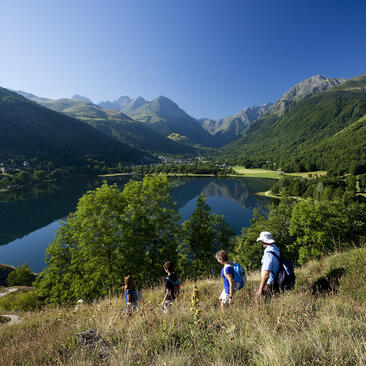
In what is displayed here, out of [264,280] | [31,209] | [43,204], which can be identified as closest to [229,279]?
[264,280]

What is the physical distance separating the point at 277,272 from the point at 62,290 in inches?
755

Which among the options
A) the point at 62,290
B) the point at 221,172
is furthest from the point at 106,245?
the point at 221,172

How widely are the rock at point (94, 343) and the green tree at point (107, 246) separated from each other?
543 inches

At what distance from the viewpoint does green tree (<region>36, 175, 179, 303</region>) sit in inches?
674

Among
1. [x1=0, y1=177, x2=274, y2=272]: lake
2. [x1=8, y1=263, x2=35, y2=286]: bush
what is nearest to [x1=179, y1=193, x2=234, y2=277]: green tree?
[x1=0, y1=177, x2=274, y2=272]: lake

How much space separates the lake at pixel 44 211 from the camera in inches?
2012

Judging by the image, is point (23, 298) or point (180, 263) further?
point (180, 263)

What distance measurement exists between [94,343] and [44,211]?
10238 centimetres

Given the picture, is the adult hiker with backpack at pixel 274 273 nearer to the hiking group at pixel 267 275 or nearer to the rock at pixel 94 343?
the hiking group at pixel 267 275

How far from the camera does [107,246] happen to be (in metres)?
17.8

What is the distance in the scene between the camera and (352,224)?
33438mm

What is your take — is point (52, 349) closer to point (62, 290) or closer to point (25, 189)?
point (62, 290)

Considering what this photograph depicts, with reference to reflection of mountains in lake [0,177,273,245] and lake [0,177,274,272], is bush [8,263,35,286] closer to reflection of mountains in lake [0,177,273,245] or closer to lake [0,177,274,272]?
lake [0,177,274,272]

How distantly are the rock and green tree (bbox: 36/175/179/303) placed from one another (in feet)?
45.3
